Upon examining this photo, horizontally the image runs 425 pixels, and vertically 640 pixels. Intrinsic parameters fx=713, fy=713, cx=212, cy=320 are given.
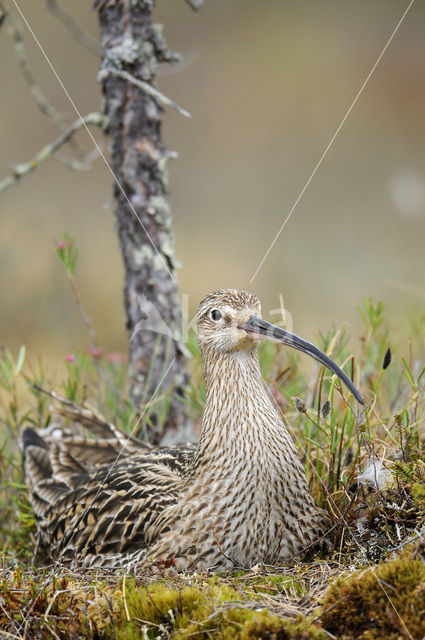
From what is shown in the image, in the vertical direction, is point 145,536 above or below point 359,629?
below

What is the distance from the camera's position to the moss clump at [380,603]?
1.73 m

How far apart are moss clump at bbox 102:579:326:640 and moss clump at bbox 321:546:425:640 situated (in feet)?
0.27

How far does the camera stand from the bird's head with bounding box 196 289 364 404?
2.68 metres

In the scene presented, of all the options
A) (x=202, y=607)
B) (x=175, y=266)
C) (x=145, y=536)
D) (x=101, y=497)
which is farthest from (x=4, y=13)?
(x=202, y=607)

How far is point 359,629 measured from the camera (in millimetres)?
1785

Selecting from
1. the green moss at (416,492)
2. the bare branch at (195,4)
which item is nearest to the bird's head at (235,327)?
the green moss at (416,492)

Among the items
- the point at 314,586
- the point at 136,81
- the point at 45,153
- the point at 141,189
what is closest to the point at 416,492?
the point at 314,586

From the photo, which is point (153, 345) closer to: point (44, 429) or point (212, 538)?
point (44, 429)

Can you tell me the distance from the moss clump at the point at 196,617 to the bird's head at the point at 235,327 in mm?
953

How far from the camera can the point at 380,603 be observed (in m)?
1.80

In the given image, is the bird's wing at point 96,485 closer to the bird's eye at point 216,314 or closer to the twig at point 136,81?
the bird's eye at point 216,314

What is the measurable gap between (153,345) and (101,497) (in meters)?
1.48

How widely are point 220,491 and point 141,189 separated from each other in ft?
7.25

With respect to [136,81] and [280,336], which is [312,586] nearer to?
[280,336]
